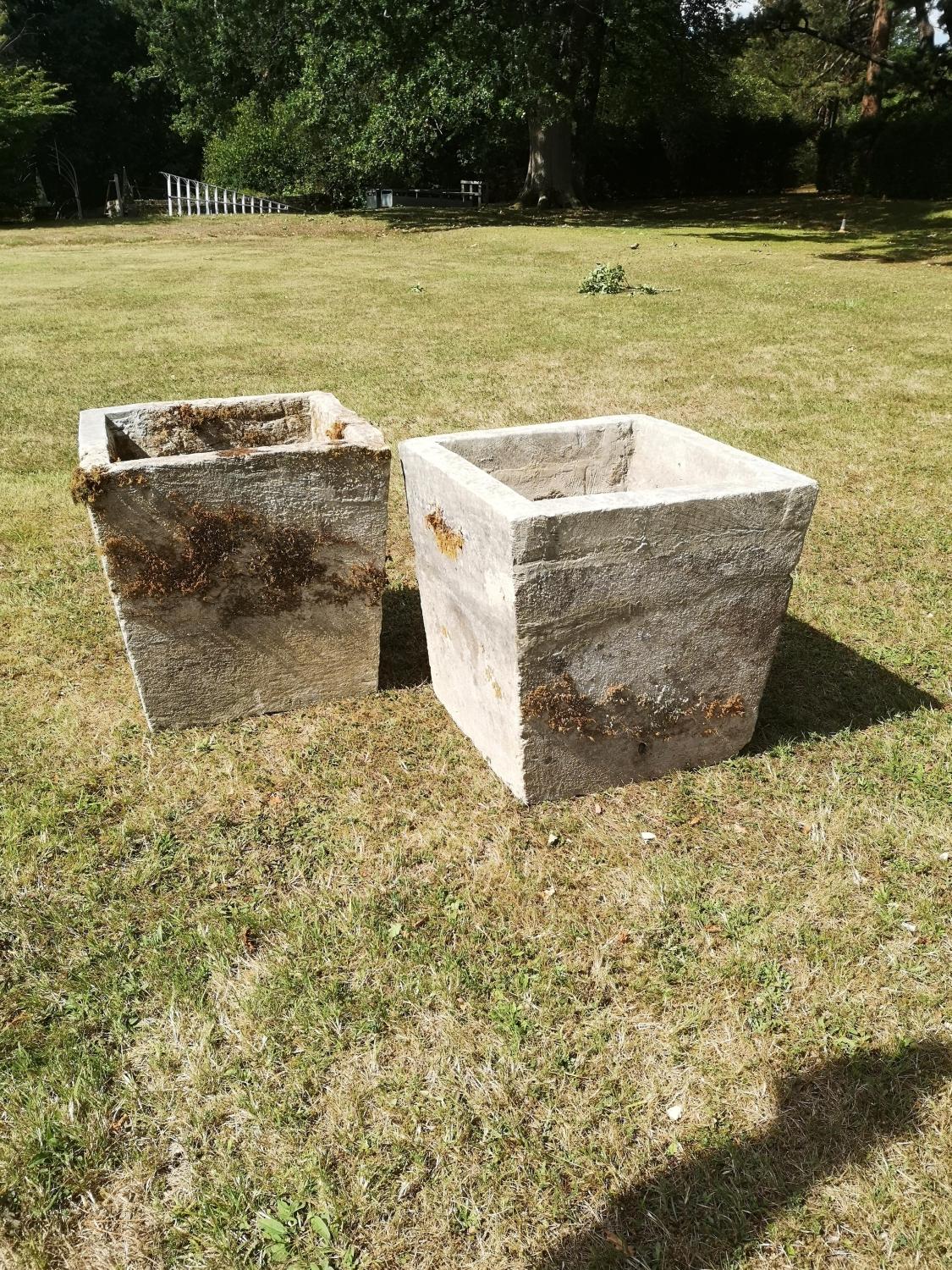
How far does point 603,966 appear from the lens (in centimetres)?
277

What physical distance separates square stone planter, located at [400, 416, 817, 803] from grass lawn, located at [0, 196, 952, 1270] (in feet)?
0.73

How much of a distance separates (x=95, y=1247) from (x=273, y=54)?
2745cm

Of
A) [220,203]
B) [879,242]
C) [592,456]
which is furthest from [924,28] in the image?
[592,456]

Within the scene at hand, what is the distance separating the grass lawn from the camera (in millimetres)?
2137

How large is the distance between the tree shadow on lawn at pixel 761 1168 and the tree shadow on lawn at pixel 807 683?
1484mm

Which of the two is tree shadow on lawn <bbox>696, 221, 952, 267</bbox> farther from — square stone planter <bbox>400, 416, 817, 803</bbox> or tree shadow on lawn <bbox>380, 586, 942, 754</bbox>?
square stone planter <bbox>400, 416, 817, 803</bbox>

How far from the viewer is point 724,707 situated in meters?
3.54

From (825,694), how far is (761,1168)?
92.4 inches

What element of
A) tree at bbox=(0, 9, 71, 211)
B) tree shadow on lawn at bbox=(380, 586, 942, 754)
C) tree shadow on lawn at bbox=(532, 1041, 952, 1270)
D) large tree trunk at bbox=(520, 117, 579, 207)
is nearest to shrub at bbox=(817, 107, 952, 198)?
large tree trunk at bbox=(520, 117, 579, 207)

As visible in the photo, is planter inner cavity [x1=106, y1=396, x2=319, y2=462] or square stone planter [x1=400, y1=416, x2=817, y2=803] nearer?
square stone planter [x1=400, y1=416, x2=817, y2=803]

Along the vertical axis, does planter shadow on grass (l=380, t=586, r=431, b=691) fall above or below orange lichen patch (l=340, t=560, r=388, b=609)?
below

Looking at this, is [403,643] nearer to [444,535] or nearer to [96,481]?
[444,535]

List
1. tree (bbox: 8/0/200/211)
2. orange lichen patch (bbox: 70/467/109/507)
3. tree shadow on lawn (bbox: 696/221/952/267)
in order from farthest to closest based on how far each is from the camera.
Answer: tree (bbox: 8/0/200/211)
tree shadow on lawn (bbox: 696/221/952/267)
orange lichen patch (bbox: 70/467/109/507)

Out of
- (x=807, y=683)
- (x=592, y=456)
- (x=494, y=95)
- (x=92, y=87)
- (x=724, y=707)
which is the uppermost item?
(x=92, y=87)
